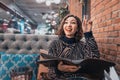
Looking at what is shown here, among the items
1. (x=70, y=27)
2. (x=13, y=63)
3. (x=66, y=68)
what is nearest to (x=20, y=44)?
(x=13, y=63)

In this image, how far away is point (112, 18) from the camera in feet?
6.62

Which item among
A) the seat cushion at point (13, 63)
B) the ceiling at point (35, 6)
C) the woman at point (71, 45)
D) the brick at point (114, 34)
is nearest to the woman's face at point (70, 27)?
the woman at point (71, 45)

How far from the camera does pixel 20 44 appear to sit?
8.84 feet

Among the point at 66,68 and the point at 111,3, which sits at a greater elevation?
the point at 111,3

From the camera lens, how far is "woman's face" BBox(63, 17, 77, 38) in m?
1.95

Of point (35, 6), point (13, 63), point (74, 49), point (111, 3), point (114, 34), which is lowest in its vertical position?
point (13, 63)

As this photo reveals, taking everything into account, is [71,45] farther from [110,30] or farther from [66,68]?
[110,30]

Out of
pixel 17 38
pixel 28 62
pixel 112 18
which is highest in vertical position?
pixel 112 18

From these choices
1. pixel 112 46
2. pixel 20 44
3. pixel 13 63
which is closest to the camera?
pixel 112 46

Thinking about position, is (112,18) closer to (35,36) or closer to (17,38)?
(35,36)

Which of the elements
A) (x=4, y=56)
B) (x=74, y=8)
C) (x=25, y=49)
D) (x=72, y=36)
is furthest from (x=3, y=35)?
(x=74, y=8)

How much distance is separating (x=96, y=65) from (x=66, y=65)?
25 cm

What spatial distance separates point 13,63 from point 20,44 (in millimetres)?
518

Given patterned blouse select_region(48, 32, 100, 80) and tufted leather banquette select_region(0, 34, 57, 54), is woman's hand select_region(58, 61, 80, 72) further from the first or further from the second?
tufted leather banquette select_region(0, 34, 57, 54)
